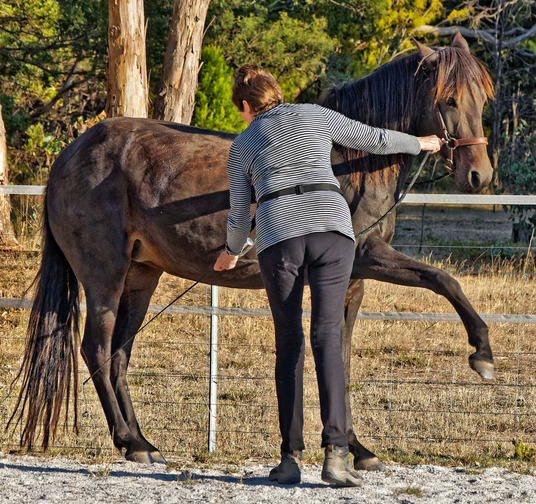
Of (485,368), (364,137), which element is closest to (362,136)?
(364,137)

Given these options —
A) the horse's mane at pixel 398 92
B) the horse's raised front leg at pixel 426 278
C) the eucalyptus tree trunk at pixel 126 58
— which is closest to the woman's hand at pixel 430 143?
the horse's mane at pixel 398 92

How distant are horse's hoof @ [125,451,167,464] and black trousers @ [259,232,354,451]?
4.43ft

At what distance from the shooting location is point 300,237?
3.71 m

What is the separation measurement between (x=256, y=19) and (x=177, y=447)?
13.5m

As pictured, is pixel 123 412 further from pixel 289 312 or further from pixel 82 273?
pixel 289 312

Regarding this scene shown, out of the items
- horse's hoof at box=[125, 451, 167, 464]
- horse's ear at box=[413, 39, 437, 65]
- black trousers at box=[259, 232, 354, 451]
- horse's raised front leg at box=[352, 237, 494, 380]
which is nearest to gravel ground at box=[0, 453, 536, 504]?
horse's hoof at box=[125, 451, 167, 464]

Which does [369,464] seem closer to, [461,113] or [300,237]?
[300,237]

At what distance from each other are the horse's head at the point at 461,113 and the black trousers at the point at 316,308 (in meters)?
0.97

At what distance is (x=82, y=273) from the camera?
5.13 m

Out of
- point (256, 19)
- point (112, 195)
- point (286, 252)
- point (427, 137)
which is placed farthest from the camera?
point (256, 19)

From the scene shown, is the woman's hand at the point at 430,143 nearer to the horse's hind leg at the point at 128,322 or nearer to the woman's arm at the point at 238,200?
the woman's arm at the point at 238,200

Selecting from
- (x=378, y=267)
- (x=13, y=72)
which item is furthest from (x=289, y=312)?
(x=13, y=72)

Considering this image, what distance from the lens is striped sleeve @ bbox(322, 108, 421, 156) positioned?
12.7ft

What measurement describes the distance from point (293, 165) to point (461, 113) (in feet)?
4.00
